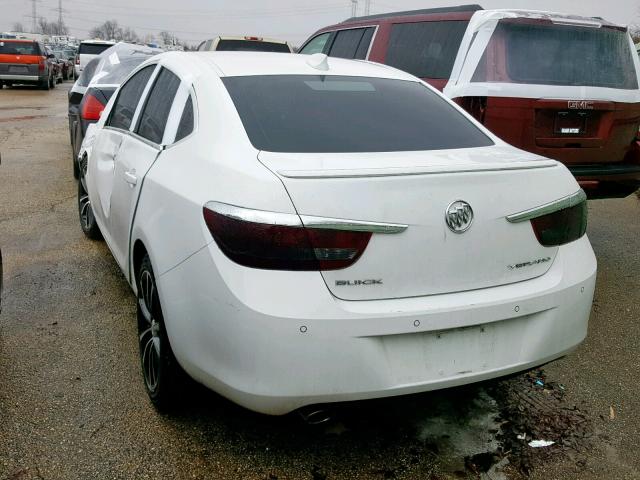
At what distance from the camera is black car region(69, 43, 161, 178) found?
686 cm

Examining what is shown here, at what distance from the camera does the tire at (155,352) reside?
9.10 ft

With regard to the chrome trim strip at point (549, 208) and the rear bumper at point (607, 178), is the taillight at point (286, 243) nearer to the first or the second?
the chrome trim strip at point (549, 208)

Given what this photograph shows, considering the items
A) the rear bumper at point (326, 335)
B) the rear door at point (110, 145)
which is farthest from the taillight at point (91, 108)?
the rear bumper at point (326, 335)

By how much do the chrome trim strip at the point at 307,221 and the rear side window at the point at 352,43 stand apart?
16.9ft

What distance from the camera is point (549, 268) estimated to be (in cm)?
263

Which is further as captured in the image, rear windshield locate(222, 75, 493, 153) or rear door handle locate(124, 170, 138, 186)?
rear door handle locate(124, 170, 138, 186)

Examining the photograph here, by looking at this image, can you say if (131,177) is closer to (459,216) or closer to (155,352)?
(155,352)

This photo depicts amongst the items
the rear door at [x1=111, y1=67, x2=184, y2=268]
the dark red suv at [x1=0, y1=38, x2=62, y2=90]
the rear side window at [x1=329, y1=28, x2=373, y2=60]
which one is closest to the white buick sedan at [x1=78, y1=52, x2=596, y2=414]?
the rear door at [x1=111, y1=67, x2=184, y2=268]

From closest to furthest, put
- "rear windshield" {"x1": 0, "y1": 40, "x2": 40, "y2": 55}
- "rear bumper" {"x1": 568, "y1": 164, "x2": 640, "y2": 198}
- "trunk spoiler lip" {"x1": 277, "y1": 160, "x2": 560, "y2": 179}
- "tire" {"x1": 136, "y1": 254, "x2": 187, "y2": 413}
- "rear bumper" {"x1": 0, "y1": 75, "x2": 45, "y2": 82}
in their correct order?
1. "trunk spoiler lip" {"x1": 277, "y1": 160, "x2": 560, "y2": 179}
2. "tire" {"x1": 136, "y1": 254, "x2": 187, "y2": 413}
3. "rear bumper" {"x1": 568, "y1": 164, "x2": 640, "y2": 198}
4. "rear windshield" {"x1": 0, "y1": 40, "x2": 40, "y2": 55}
5. "rear bumper" {"x1": 0, "y1": 75, "x2": 45, "y2": 82}

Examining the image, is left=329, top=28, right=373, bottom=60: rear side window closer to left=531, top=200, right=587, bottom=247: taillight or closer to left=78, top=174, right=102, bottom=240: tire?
left=78, top=174, right=102, bottom=240: tire

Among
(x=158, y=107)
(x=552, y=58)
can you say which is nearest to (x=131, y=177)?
(x=158, y=107)

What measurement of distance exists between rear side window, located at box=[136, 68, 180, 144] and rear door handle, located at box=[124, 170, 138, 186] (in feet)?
0.65

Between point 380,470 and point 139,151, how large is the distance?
6.58ft

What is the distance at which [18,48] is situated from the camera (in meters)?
25.0
